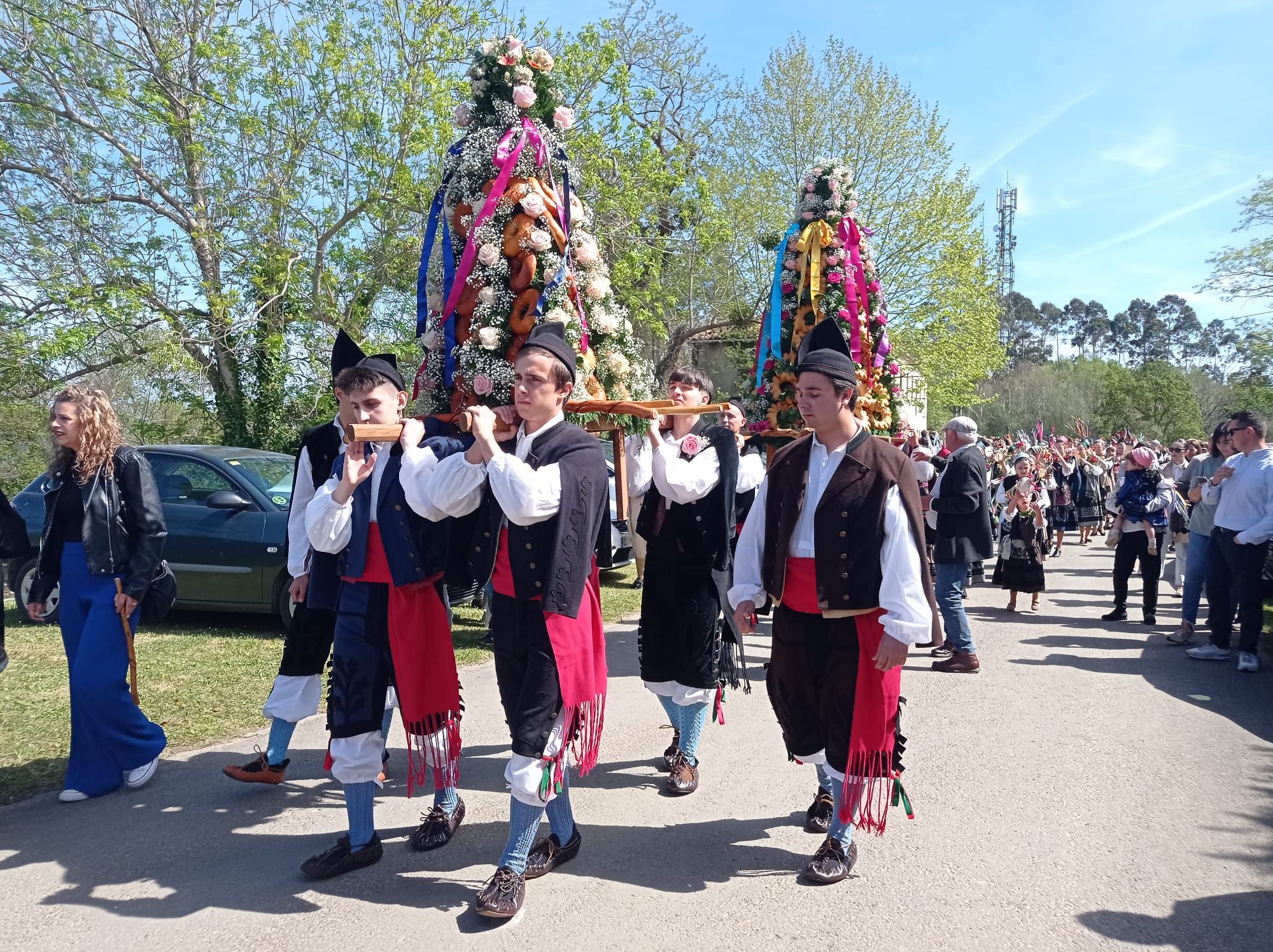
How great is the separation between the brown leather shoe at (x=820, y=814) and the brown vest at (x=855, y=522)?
1.13 meters

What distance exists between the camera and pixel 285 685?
14.4ft

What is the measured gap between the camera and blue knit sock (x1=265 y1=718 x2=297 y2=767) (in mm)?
4410

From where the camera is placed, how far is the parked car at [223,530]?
767cm

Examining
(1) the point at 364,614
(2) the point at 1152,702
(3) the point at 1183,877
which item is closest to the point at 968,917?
(3) the point at 1183,877

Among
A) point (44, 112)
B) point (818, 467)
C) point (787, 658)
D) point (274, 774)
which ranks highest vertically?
point (44, 112)

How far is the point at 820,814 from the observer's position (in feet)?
13.1


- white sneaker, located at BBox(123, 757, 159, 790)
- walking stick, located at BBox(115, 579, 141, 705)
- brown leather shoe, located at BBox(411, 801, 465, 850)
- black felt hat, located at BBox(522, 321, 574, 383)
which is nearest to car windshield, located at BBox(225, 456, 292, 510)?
walking stick, located at BBox(115, 579, 141, 705)

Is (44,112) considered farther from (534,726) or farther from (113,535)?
(534,726)

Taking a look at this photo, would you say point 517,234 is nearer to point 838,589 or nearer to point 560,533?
point 560,533

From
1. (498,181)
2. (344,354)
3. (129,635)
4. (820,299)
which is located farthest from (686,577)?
(820,299)

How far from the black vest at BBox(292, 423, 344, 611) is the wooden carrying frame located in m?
0.34

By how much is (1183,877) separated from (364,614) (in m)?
3.50

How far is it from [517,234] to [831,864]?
3218 mm

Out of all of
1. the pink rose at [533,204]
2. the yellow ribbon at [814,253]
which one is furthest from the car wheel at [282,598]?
the yellow ribbon at [814,253]
